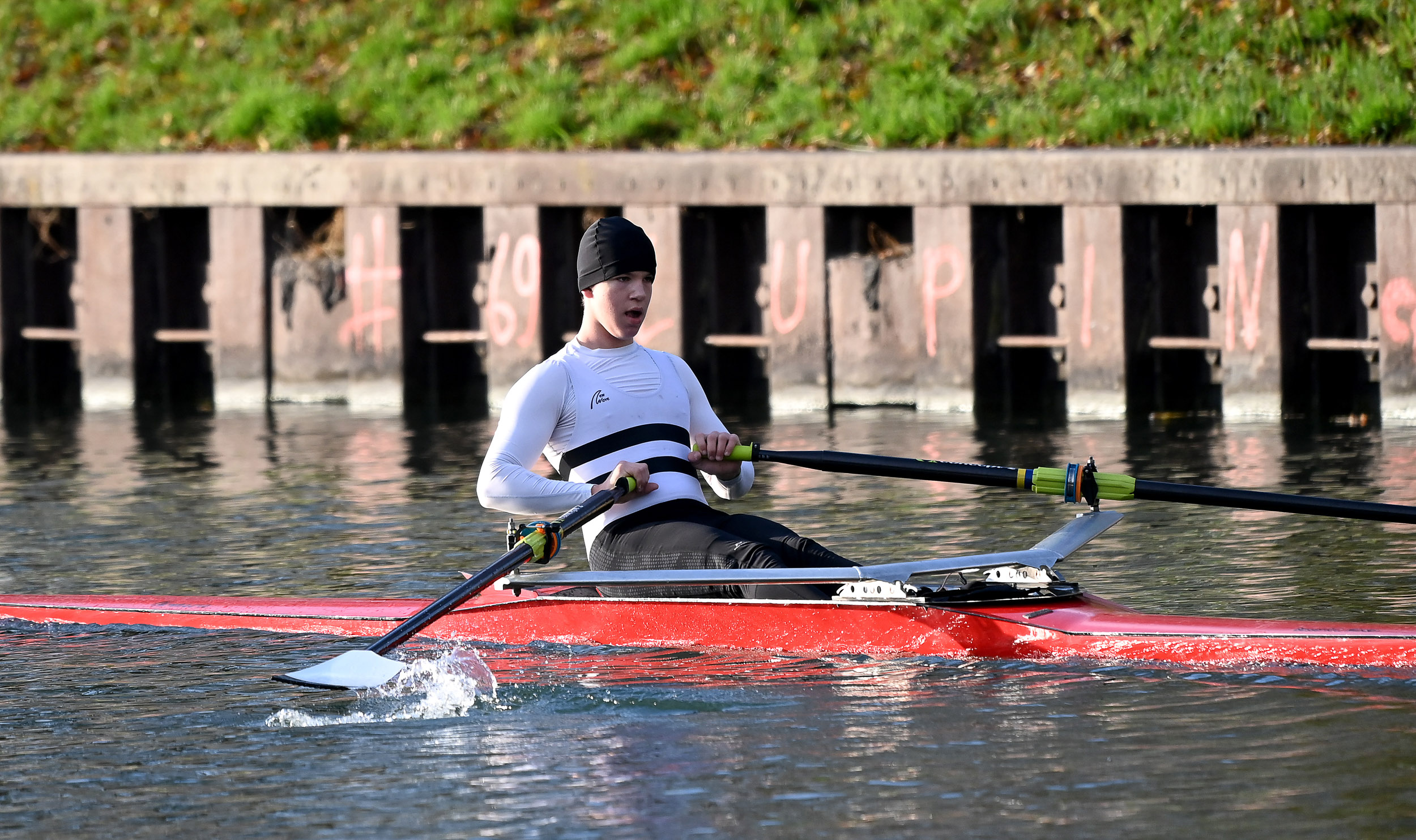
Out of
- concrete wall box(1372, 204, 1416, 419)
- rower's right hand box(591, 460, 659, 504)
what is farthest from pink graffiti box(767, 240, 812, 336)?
rower's right hand box(591, 460, 659, 504)

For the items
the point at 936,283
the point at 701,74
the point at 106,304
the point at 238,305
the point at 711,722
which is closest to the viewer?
the point at 711,722

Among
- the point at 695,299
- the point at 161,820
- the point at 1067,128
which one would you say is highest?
the point at 1067,128

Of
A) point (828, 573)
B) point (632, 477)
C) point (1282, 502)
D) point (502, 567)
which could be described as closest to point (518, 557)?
point (502, 567)

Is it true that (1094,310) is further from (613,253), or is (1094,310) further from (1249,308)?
(613,253)

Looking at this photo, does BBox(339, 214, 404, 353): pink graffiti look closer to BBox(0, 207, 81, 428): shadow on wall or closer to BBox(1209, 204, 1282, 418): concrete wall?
BBox(0, 207, 81, 428): shadow on wall

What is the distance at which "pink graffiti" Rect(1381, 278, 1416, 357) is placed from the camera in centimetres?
1302

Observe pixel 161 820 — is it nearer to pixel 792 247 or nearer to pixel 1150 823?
pixel 1150 823

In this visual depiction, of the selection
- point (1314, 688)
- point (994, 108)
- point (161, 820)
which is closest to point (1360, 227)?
point (994, 108)

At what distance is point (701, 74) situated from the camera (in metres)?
16.8

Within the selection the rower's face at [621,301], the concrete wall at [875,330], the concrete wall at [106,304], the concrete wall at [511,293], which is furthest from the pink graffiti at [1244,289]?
the concrete wall at [106,304]

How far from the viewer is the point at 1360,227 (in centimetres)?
1363

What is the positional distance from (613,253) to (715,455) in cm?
79

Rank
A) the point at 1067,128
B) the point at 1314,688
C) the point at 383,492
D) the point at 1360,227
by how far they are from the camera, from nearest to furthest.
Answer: the point at 1314,688
the point at 383,492
the point at 1360,227
the point at 1067,128

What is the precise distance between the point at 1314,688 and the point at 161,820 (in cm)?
344
